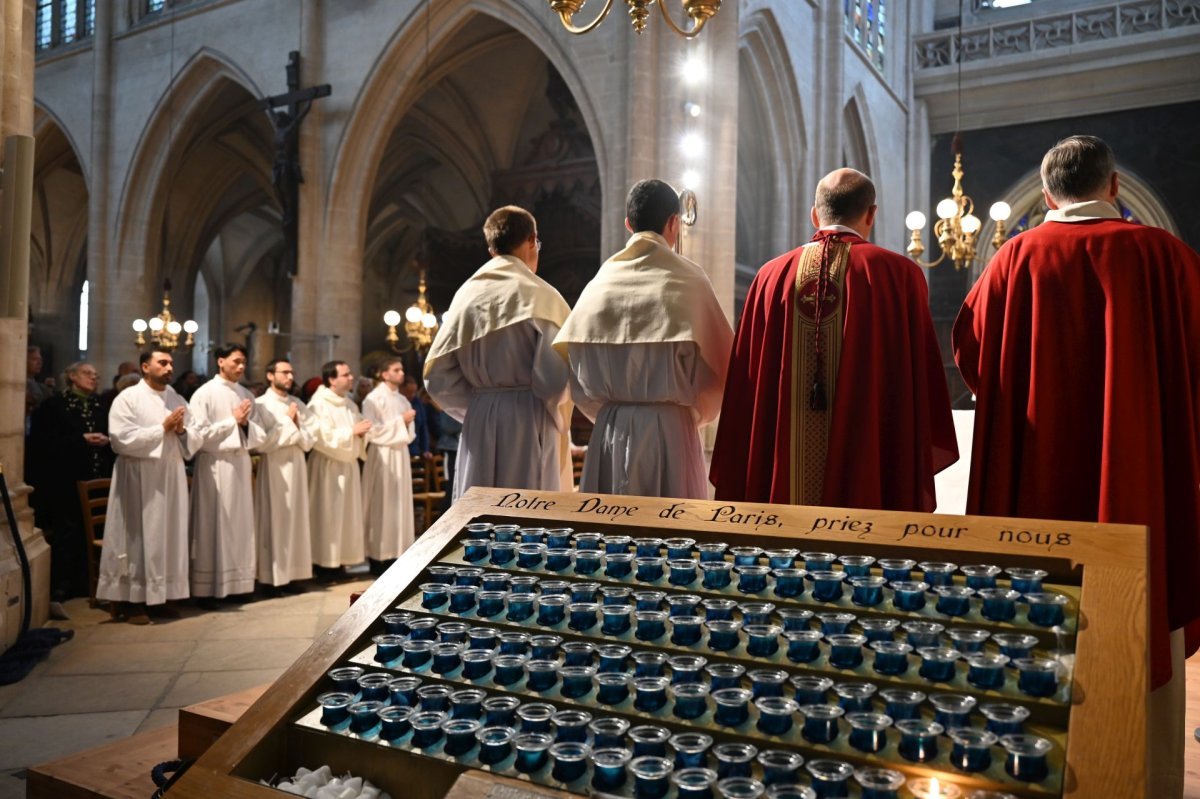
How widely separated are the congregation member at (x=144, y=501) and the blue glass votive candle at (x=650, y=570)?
204 inches

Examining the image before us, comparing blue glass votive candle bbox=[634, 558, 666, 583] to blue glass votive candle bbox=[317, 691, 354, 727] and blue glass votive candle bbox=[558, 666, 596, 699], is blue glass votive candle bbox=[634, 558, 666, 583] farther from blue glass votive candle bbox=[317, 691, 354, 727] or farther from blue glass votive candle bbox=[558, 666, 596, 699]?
blue glass votive candle bbox=[317, 691, 354, 727]

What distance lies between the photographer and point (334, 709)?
1.83 metres

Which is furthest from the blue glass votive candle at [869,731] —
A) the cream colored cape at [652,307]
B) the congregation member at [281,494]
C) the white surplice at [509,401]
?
the congregation member at [281,494]

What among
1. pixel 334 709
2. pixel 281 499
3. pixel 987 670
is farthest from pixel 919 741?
pixel 281 499

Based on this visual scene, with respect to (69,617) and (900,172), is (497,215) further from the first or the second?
(900,172)

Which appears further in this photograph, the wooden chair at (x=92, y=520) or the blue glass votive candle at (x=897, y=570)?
the wooden chair at (x=92, y=520)

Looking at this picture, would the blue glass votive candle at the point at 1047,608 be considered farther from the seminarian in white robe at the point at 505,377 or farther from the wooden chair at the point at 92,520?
the wooden chair at the point at 92,520

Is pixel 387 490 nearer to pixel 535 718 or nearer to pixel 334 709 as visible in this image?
pixel 334 709

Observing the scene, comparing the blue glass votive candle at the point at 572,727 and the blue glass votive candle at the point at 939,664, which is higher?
the blue glass votive candle at the point at 939,664

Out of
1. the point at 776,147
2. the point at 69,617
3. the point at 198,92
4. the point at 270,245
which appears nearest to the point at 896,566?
the point at 69,617

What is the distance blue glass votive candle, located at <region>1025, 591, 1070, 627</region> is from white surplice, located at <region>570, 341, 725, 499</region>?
1.91 metres

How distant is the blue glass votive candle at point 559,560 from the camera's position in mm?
2125

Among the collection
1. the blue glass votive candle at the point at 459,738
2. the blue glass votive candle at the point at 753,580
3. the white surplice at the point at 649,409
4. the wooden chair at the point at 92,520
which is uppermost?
the white surplice at the point at 649,409

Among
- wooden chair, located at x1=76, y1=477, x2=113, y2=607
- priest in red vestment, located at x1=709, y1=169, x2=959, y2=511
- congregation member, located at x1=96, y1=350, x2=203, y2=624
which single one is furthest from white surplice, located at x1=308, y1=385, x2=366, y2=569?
priest in red vestment, located at x1=709, y1=169, x2=959, y2=511
